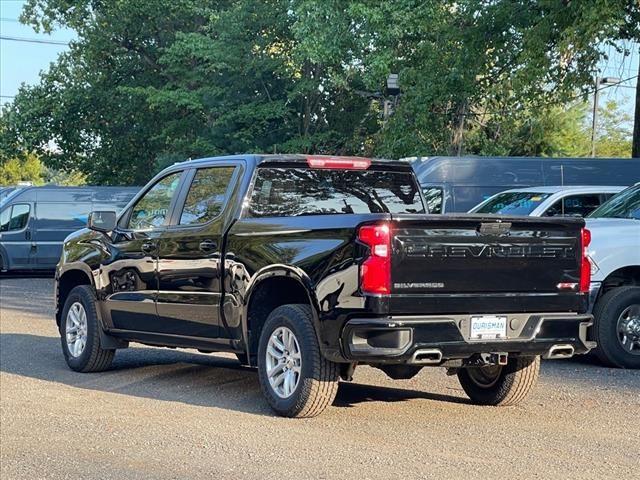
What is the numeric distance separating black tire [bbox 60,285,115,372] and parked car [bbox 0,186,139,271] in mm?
15541

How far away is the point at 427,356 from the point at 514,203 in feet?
25.7

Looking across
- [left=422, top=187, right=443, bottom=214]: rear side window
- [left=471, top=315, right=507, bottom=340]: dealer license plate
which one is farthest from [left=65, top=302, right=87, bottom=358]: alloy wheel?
[left=422, top=187, right=443, bottom=214]: rear side window

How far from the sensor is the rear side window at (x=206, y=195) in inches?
342

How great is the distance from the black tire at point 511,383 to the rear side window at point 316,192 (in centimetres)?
172

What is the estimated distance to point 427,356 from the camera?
6.96 m

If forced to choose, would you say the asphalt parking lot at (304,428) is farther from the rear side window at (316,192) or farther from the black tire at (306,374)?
the rear side window at (316,192)

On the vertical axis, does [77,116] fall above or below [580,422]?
above

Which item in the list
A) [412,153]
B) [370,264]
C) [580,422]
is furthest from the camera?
[412,153]

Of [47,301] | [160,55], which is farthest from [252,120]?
[47,301]

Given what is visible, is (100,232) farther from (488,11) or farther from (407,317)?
(488,11)

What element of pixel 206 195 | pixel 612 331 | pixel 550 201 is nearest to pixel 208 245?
pixel 206 195

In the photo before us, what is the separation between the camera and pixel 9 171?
306 feet

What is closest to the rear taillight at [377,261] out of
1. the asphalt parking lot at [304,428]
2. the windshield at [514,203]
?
the asphalt parking lot at [304,428]

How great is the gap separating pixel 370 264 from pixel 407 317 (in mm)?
438
